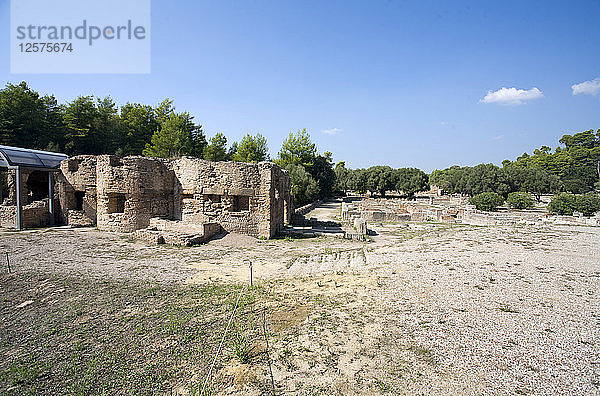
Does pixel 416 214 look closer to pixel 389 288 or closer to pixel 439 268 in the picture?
pixel 439 268

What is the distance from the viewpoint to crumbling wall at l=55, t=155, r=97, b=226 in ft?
64.2

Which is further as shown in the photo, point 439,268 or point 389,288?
point 439,268

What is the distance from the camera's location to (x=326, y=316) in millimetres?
6809

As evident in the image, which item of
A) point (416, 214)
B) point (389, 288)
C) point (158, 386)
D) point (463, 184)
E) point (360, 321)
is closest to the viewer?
point (158, 386)

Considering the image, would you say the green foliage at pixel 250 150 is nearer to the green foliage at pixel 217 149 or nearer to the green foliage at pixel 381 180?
the green foliage at pixel 217 149

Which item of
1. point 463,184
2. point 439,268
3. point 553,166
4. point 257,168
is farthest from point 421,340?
point 553,166

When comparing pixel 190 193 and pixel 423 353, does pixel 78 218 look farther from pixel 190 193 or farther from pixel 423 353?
pixel 423 353

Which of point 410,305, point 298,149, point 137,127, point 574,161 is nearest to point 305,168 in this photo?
point 298,149

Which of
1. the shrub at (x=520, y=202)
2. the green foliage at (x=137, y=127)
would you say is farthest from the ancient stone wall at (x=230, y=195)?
the shrub at (x=520, y=202)

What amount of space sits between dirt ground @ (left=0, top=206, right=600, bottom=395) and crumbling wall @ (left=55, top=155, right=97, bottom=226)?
725cm

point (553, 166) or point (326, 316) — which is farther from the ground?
point (553, 166)

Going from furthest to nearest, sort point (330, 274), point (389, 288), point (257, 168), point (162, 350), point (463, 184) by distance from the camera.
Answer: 1. point (463, 184)
2. point (257, 168)
3. point (330, 274)
4. point (389, 288)
5. point (162, 350)

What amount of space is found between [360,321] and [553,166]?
346 feet

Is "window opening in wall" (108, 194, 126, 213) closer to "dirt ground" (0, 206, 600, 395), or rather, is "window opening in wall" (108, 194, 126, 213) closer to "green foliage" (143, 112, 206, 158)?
"dirt ground" (0, 206, 600, 395)
